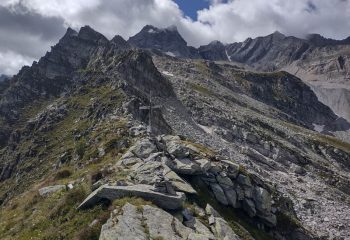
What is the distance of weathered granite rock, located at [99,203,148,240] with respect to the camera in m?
29.9

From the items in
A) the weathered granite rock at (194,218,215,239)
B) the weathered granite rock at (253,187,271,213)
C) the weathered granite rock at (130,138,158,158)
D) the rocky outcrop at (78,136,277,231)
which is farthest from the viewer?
the weathered granite rock at (253,187,271,213)

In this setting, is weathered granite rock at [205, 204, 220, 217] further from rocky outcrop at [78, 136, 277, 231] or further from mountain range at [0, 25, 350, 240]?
rocky outcrop at [78, 136, 277, 231]

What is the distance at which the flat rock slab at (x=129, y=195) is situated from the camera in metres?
35.4

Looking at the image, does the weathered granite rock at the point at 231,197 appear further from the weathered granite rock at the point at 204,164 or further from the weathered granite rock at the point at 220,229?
the weathered granite rock at the point at 220,229

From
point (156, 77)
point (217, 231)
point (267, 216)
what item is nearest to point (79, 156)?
point (267, 216)

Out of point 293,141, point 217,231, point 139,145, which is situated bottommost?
point 293,141

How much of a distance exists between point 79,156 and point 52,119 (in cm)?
6783

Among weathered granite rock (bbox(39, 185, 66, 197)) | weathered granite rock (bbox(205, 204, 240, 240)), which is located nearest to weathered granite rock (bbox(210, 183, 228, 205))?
weathered granite rock (bbox(205, 204, 240, 240))

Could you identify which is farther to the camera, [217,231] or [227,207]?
[227,207]

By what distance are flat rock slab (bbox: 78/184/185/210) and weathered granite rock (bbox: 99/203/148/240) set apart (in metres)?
2.28

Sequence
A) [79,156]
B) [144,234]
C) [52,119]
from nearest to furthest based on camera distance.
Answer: [144,234]
[79,156]
[52,119]

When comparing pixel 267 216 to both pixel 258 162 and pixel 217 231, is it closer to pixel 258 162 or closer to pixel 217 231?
pixel 217 231

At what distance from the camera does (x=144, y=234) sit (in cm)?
3047

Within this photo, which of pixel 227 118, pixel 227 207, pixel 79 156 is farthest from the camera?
pixel 227 118
